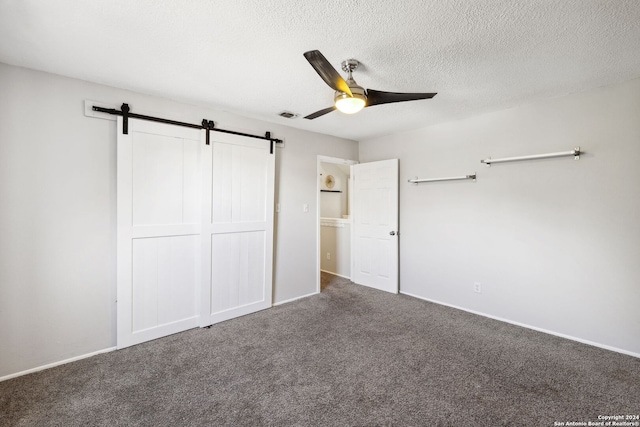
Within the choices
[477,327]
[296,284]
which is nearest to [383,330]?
[477,327]

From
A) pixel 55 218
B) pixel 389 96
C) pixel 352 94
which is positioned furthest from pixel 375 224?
pixel 55 218

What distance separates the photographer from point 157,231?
2783 millimetres

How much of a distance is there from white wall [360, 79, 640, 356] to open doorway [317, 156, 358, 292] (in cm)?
134

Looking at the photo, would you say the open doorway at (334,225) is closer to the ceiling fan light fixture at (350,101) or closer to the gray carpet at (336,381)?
the gray carpet at (336,381)

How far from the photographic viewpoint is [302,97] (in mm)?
2848

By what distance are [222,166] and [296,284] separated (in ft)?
6.14

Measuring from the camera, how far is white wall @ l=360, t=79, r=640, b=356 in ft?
8.24

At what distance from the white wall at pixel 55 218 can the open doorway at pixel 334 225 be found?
2.56 m

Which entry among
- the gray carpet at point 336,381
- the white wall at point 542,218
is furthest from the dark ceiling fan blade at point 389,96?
the gray carpet at point 336,381

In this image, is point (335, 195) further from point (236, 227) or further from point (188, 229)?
point (188, 229)

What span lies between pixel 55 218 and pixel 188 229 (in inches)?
40.6

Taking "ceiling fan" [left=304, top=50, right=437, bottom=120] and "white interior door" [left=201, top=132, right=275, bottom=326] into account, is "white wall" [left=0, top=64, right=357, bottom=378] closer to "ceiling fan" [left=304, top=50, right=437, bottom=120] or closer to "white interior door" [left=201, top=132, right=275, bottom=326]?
"white interior door" [left=201, top=132, right=275, bottom=326]

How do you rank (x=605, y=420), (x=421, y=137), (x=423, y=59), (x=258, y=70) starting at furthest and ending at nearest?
(x=421, y=137), (x=258, y=70), (x=423, y=59), (x=605, y=420)

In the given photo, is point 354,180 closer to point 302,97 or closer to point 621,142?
point 302,97
